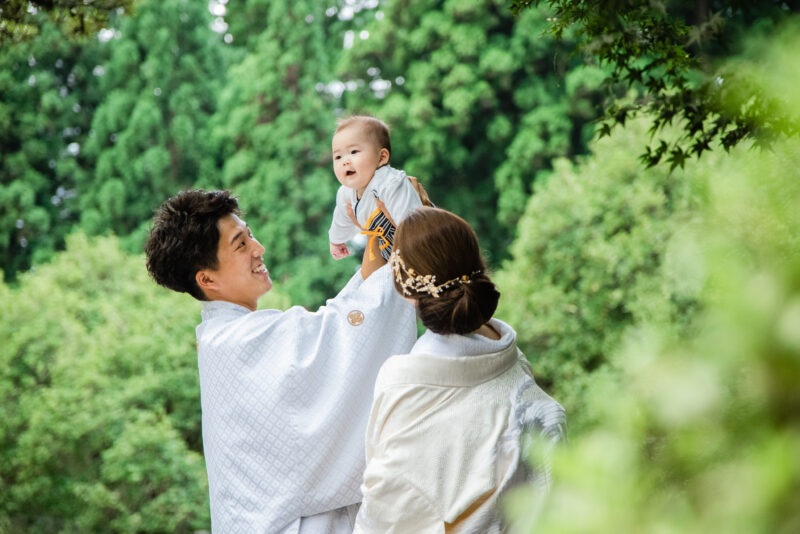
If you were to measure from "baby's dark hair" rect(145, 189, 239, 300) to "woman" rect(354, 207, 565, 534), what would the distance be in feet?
1.79

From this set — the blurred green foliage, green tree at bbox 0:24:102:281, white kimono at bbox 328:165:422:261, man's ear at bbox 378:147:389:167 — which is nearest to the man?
white kimono at bbox 328:165:422:261

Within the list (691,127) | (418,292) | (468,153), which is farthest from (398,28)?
(418,292)

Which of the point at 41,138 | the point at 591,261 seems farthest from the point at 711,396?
the point at 41,138

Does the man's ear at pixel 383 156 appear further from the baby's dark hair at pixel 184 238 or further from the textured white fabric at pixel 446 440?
the textured white fabric at pixel 446 440

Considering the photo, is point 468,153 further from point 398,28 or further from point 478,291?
point 478,291

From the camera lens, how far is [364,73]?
41.9 feet

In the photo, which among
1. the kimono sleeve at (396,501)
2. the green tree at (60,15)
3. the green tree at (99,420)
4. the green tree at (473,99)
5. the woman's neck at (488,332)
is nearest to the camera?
the kimono sleeve at (396,501)

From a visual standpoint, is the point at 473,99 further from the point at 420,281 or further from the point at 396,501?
the point at 396,501

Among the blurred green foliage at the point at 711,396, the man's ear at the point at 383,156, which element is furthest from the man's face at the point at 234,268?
the blurred green foliage at the point at 711,396

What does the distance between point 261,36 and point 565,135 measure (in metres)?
4.63

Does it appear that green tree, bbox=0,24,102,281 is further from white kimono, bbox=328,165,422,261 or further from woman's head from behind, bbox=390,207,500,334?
woman's head from behind, bbox=390,207,500,334

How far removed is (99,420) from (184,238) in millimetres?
6567

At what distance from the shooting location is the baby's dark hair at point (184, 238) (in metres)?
2.01

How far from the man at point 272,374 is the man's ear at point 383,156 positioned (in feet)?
1.26
